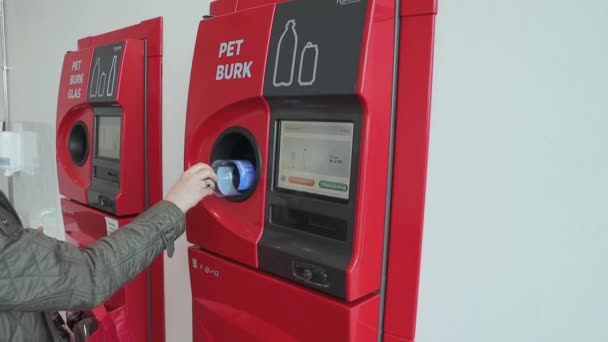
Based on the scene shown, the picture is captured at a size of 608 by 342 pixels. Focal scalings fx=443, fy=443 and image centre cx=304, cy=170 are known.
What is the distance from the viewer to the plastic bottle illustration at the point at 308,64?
2.60 feet

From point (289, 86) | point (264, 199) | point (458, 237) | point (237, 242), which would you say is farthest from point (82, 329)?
point (458, 237)

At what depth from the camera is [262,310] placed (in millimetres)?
929

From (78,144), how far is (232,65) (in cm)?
108

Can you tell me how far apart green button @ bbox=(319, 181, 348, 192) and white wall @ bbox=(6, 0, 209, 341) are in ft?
2.38

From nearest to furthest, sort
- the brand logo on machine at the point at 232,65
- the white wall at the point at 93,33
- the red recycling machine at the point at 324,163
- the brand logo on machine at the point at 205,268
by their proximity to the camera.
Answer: the red recycling machine at the point at 324,163 < the brand logo on machine at the point at 232,65 < the brand logo on machine at the point at 205,268 < the white wall at the point at 93,33

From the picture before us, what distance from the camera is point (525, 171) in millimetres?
718

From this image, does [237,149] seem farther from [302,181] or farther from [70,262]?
[70,262]

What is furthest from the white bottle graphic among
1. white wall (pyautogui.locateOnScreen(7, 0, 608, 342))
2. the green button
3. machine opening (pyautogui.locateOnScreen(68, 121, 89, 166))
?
white wall (pyautogui.locateOnScreen(7, 0, 608, 342))

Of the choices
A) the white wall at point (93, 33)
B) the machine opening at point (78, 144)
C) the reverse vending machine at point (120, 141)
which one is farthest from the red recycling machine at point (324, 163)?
the machine opening at point (78, 144)

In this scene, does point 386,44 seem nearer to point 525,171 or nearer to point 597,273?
point 525,171

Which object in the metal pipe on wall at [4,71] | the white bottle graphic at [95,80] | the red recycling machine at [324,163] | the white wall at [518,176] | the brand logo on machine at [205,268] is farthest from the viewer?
the metal pipe on wall at [4,71]

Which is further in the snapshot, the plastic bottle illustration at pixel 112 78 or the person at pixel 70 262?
the plastic bottle illustration at pixel 112 78

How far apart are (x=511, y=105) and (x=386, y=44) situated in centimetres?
23

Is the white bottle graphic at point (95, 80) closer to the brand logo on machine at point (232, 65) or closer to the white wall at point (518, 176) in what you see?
the brand logo on machine at point (232, 65)
